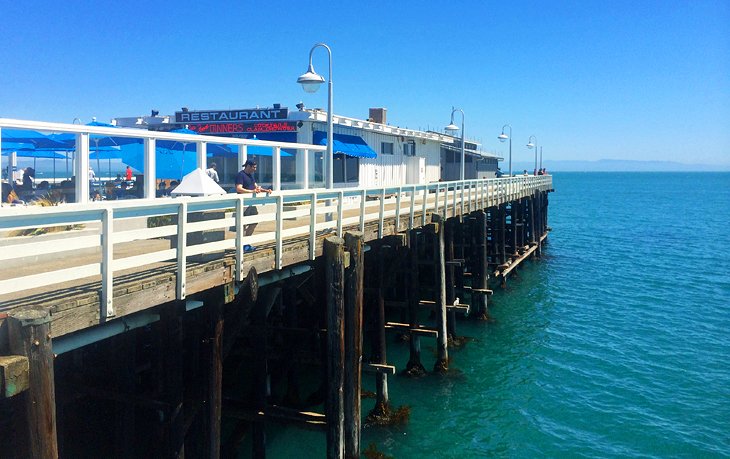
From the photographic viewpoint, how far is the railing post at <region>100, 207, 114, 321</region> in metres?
5.47

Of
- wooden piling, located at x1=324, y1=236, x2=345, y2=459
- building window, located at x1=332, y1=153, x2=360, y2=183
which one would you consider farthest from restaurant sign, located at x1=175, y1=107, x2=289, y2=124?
wooden piling, located at x1=324, y1=236, x2=345, y2=459

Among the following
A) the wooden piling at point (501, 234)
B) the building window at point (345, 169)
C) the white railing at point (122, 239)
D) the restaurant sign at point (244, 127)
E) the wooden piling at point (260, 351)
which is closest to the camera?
the white railing at point (122, 239)

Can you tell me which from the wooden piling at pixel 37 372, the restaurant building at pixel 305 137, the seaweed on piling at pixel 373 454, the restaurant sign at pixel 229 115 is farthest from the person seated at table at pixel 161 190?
the wooden piling at pixel 37 372

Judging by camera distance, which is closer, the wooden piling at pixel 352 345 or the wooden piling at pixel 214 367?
the wooden piling at pixel 214 367

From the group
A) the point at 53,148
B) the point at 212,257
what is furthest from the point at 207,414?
the point at 53,148

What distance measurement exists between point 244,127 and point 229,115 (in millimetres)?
777

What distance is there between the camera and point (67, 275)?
203 inches

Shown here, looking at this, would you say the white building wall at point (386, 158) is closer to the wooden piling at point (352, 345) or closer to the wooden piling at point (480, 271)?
the wooden piling at point (480, 271)

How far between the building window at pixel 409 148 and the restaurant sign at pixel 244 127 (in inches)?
401

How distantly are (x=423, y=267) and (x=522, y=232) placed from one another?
10697 millimetres

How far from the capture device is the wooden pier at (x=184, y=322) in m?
4.97

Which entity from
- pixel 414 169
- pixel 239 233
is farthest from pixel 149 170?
pixel 414 169

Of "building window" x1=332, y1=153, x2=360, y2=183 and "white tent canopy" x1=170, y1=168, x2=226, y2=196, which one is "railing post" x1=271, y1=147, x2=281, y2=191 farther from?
"building window" x1=332, y1=153, x2=360, y2=183

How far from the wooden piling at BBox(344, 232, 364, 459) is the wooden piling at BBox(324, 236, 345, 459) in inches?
6.1
